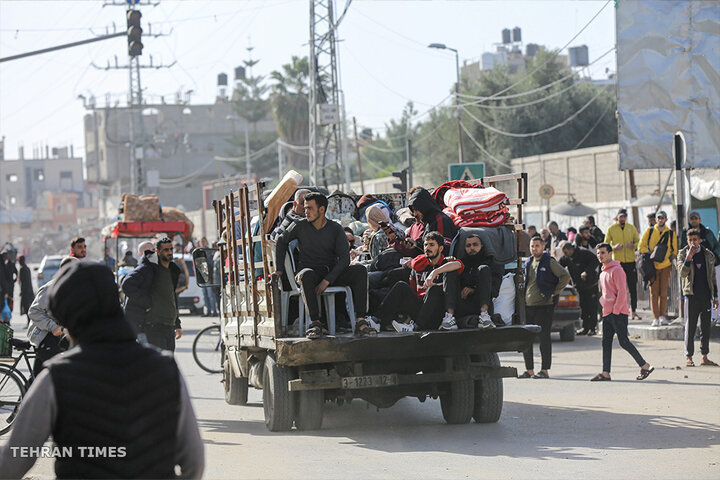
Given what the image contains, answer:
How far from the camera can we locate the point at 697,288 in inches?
631

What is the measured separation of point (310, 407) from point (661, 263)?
1218cm

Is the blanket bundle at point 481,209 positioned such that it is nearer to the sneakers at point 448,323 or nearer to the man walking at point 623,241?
the sneakers at point 448,323

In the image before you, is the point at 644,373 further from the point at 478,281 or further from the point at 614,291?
the point at 478,281

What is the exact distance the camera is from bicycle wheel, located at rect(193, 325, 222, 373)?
17.4 m

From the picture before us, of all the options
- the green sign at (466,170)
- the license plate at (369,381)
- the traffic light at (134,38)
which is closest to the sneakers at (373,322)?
the license plate at (369,381)

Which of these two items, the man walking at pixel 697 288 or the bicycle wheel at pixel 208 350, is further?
the bicycle wheel at pixel 208 350

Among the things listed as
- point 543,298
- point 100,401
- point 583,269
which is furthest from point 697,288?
point 100,401

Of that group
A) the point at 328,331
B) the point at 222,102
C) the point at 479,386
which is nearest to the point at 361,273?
the point at 328,331

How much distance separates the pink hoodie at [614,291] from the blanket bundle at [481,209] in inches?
124

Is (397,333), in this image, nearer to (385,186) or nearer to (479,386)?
(479,386)

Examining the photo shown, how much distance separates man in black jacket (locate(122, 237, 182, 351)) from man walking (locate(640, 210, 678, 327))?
1069 cm

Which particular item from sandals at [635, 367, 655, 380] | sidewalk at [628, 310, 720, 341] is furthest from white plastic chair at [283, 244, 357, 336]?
sidewalk at [628, 310, 720, 341]

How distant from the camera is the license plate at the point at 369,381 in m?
10.4

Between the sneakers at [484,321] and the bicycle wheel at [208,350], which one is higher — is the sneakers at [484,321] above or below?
above
